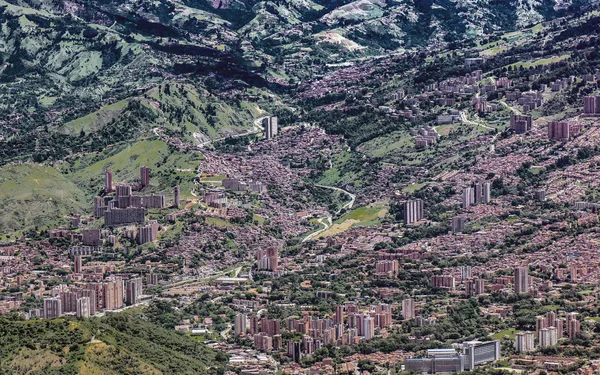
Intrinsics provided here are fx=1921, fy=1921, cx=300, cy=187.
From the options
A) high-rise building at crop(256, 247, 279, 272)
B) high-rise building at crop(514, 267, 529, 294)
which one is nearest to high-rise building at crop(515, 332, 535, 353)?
high-rise building at crop(514, 267, 529, 294)

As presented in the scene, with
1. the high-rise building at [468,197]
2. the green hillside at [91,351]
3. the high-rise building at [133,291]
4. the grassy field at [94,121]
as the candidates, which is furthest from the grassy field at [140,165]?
the green hillside at [91,351]

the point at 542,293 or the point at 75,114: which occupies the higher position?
the point at 75,114

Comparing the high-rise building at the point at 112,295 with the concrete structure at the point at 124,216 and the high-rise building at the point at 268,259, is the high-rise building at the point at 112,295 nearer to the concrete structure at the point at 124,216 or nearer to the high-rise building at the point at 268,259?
the high-rise building at the point at 268,259

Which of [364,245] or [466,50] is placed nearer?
[364,245]

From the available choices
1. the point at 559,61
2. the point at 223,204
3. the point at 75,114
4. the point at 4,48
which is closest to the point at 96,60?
the point at 4,48

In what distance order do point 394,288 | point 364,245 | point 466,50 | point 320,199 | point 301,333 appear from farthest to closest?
point 466,50 < point 320,199 < point 364,245 < point 394,288 < point 301,333

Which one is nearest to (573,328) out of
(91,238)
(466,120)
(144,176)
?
(91,238)

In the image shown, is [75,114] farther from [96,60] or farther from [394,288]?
[394,288]
